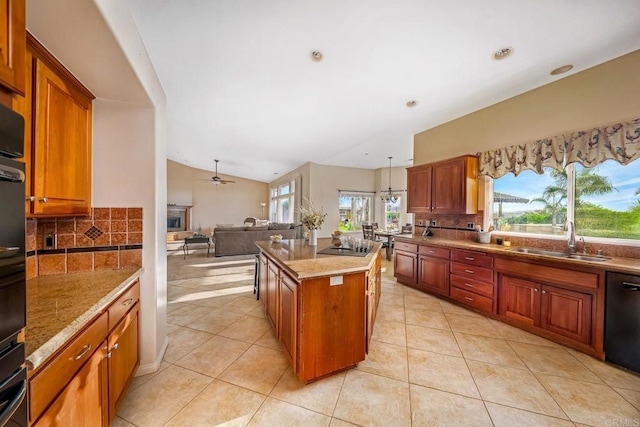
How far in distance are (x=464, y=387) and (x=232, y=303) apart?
2745 mm

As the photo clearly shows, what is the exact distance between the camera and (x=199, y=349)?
7.14 feet

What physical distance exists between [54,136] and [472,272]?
4.01 meters

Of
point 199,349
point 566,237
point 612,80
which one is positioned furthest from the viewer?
point 566,237

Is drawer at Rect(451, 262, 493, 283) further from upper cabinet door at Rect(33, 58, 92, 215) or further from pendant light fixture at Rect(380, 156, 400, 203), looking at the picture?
pendant light fixture at Rect(380, 156, 400, 203)

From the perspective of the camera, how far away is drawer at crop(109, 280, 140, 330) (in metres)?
1.29

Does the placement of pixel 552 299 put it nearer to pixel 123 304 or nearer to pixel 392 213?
pixel 123 304

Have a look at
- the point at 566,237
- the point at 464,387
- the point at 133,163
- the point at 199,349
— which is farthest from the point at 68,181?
the point at 566,237

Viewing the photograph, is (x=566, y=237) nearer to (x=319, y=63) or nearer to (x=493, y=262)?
(x=493, y=262)

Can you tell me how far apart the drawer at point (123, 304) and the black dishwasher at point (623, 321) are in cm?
371

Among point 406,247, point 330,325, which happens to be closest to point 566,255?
point 406,247

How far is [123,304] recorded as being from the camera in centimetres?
144

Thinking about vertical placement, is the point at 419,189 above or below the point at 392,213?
above

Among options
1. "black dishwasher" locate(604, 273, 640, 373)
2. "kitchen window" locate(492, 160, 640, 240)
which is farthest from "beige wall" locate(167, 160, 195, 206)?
"black dishwasher" locate(604, 273, 640, 373)

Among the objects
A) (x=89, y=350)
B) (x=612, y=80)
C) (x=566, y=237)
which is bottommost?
(x=89, y=350)
